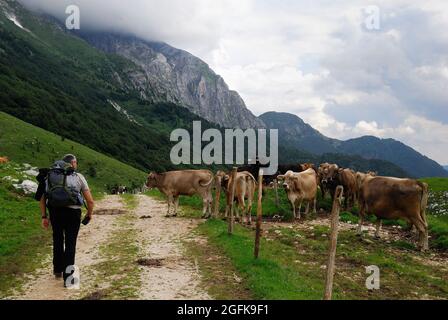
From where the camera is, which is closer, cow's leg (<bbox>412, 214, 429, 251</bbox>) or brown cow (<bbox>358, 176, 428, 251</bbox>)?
cow's leg (<bbox>412, 214, 429, 251</bbox>)

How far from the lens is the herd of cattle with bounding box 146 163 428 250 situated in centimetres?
1872

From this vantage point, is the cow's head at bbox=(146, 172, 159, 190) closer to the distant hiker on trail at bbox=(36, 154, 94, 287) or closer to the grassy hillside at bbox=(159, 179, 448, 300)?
the grassy hillside at bbox=(159, 179, 448, 300)

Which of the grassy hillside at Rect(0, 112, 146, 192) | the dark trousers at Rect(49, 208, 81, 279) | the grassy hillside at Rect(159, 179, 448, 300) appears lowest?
the grassy hillside at Rect(159, 179, 448, 300)

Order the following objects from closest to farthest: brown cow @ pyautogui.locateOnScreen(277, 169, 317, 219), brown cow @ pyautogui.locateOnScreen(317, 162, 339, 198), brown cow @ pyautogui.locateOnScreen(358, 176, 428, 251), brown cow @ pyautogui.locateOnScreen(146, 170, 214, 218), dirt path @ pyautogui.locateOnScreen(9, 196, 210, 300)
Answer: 1. dirt path @ pyautogui.locateOnScreen(9, 196, 210, 300)
2. brown cow @ pyautogui.locateOnScreen(358, 176, 428, 251)
3. brown cow @ pyautogui.locateOnScreen(146, 170, 214, 218)
4. brown cow @ pyautogui.locateOnScreen(277, 169, 317, 219)
5. brown cow @ pyautogui.locateOnScreen(317, 162, 339, 198)

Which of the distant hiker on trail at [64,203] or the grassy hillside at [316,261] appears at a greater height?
the distant hiker on trail at [64,203]

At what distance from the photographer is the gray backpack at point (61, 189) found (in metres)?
11.5

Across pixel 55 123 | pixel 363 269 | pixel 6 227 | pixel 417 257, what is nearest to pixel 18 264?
pixel 6 227

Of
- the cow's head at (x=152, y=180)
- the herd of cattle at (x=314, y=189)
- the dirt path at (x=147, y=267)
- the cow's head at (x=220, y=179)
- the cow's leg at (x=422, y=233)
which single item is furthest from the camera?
the cow's head at (x=152, y=180)

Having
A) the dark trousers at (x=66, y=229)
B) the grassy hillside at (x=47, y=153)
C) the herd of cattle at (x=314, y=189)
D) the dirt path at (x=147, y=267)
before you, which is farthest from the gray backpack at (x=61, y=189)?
the grassy hillside at (x=47, y=153)

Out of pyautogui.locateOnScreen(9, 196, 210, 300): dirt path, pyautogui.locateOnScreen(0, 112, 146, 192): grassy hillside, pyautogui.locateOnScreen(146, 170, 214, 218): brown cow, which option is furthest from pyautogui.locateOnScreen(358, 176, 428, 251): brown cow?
pyautogui.locateOnScreen(0, 112, 146, 192): grassy hillside

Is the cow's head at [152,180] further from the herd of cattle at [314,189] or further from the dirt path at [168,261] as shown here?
the dirt path at [168,261]

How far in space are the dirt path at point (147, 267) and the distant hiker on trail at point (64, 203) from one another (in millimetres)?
618
